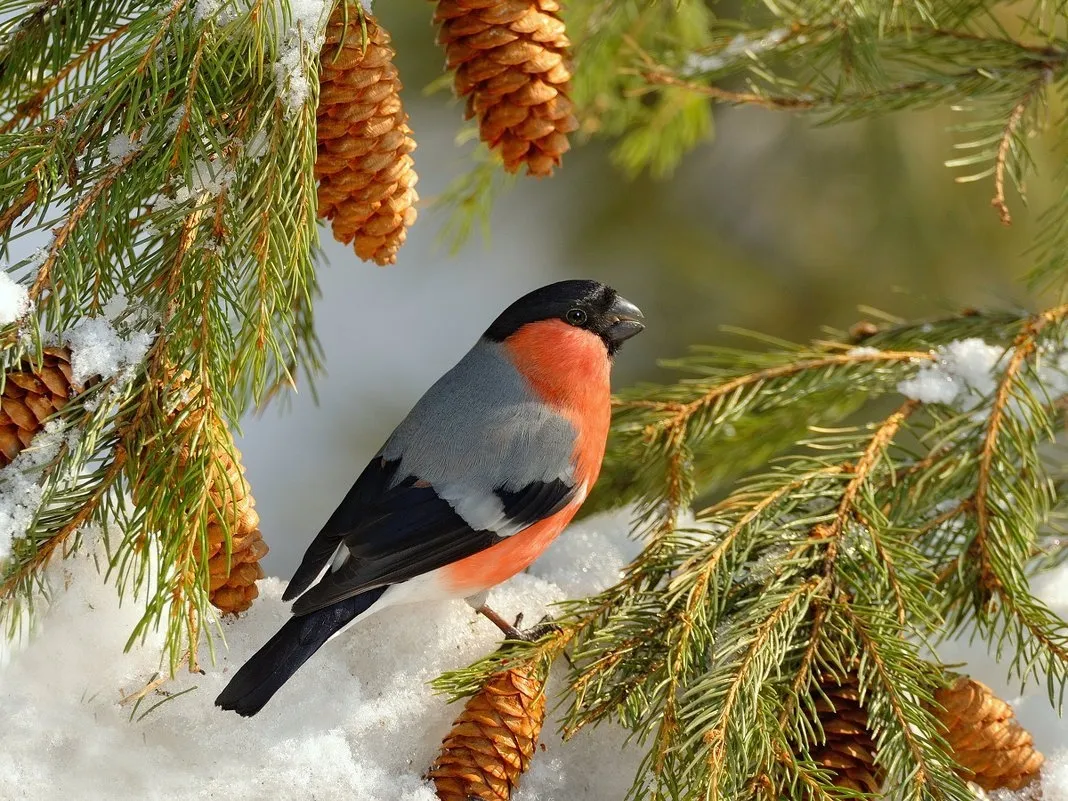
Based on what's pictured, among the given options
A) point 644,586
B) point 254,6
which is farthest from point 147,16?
point 644,586

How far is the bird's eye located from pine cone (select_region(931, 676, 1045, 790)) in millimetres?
824

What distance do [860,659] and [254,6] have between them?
0.98 m

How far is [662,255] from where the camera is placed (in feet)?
10.6

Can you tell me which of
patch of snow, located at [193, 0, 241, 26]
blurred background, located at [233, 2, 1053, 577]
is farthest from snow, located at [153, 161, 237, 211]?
blurred background, located at [233, 2, 1053, 577]

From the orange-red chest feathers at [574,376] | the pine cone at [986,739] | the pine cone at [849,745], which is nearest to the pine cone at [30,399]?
the orange-red chest feathers at [574,376]

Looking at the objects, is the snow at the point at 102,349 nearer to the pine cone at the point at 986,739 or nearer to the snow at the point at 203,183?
the snow at the point at 203,183

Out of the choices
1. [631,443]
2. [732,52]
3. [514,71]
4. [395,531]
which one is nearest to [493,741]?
[395,531]

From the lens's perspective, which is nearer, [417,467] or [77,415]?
[77,415]

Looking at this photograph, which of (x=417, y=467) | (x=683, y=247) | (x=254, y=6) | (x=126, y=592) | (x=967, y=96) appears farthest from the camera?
(x=683, y=247)

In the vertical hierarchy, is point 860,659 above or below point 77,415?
below

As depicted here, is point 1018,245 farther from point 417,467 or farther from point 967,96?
point 417,467

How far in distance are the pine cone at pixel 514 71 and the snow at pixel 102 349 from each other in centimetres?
58

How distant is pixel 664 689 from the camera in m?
1.22

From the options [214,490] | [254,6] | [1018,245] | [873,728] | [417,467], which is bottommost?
[1018,245]
